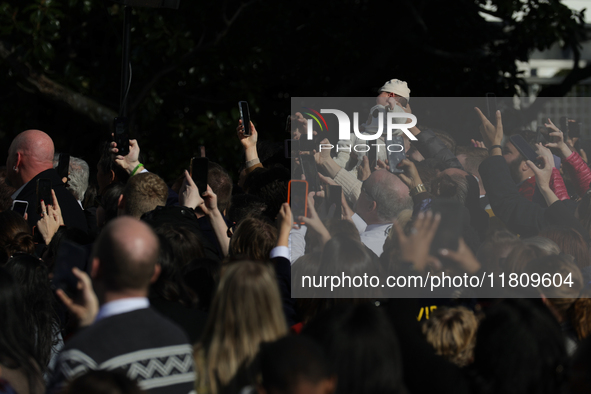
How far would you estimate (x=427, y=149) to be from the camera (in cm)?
380

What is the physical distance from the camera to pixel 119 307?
7.33 feet

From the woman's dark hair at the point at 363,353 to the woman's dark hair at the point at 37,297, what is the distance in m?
1.58

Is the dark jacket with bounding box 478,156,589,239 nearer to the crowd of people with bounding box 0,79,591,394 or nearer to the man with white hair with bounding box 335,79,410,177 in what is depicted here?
the crowd of people with bounding box 0,79,591,394

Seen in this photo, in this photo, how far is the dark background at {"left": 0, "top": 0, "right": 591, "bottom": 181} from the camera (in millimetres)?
7969

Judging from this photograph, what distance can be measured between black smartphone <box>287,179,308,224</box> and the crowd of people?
0.04 m

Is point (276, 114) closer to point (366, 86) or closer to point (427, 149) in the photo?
point (366, 86)

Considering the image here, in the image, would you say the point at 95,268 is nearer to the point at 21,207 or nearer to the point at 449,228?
the point at 449,228

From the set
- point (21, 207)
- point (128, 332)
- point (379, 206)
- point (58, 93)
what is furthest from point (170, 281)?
point (58, 93)

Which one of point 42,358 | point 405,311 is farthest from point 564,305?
point 42,358

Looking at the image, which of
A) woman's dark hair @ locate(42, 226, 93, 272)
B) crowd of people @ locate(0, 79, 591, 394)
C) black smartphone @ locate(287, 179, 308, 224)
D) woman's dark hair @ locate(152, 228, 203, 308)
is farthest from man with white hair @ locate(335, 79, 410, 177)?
woman's dark hair @ locate(42, 226, 93, 272)

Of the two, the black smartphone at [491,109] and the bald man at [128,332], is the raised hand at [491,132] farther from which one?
the bald man at [128,332]

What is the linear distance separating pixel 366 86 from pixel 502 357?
27.4 ft

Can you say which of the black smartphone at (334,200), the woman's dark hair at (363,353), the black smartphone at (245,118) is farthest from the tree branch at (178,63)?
the woman's dark hair at (363,353)

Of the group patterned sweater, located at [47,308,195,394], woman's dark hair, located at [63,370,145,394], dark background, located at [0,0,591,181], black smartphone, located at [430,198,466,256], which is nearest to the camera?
woman's dark hair, located at [63,370,145,394]
